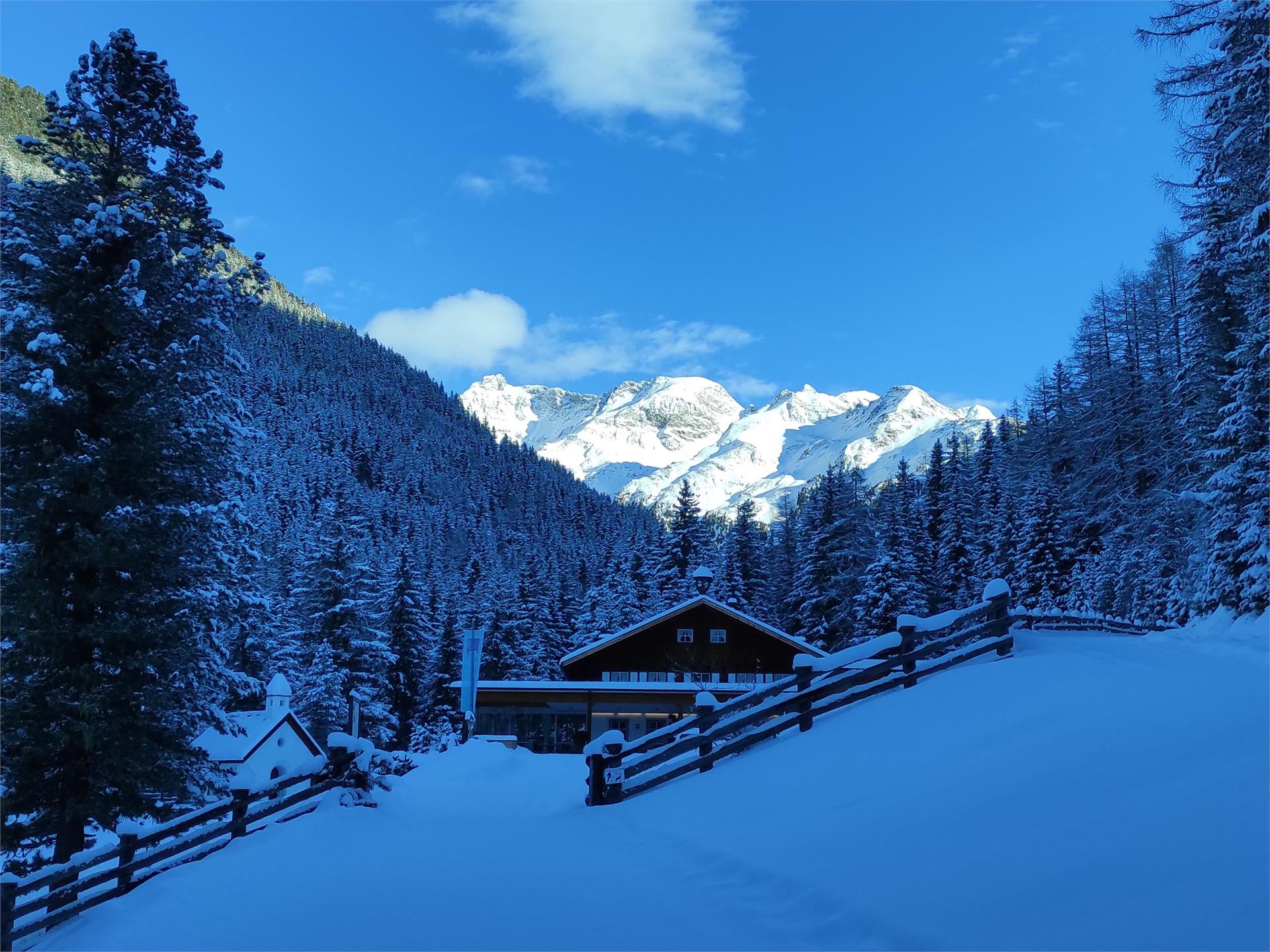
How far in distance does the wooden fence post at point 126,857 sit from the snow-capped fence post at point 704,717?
723 centimetres

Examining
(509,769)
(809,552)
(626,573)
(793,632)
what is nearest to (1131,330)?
(809,552)

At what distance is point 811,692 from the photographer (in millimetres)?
11797

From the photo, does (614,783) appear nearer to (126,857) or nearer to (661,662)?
(126,857)

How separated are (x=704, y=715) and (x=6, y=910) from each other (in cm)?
854

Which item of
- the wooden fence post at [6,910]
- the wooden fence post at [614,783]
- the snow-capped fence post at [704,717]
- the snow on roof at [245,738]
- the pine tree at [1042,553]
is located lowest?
the snow on roof at [245,738]

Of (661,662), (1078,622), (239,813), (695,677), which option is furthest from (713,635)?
(239,813)

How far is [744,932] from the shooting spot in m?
5.76

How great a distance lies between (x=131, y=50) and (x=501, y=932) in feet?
51.4

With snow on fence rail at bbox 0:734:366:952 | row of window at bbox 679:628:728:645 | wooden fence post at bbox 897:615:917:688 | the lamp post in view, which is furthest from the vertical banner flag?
wooden fence post at bbox 897:615:917:688

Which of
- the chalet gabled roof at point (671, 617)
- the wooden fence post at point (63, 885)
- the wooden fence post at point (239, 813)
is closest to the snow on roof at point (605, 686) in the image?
the chalet gabled roof at point (671, 617)

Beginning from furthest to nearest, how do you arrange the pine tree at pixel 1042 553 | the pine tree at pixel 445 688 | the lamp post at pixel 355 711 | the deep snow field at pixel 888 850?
the pine tree at pixel 445 688
the pine tree at pixel 1042 553
the lamp post at pixel 355 711
the deep snow field at pixel 888 850

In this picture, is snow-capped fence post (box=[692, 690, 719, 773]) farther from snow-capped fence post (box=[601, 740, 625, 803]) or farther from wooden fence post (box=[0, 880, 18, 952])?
wooden fence post (box=[0, 880, 18, 952])

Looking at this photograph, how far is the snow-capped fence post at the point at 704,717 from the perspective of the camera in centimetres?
1191

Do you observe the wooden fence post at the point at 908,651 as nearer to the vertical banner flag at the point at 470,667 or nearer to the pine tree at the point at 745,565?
the vertical banner flag at the point at 470,667
